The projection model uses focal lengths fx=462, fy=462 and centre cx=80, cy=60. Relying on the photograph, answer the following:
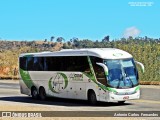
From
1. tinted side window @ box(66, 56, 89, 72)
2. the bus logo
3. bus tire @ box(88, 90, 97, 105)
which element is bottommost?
bus tire @ box(88, 90, 97, 105)

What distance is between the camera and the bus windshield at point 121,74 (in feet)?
76.0

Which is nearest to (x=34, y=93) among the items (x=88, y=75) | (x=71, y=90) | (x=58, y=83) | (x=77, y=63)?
(x=58, y=83)

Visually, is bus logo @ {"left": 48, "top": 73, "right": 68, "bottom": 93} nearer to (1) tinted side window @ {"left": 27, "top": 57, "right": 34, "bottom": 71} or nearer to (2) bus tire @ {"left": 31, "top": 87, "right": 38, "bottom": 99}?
(2) bus tire @ {"left": 31, "top": 87, "right": 38, "bottom": 99}

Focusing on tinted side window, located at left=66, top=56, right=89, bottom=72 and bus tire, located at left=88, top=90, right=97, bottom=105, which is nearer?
bus tire, located at left=88, top=90, right=97, bottom=105

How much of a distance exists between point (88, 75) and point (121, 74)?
184cm

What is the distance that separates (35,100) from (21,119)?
12.0 m

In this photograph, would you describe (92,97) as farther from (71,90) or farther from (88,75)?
(71,90)

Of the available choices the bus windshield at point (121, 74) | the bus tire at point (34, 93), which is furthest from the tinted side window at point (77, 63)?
the bus tire at point (34, 93)

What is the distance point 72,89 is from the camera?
2572cm

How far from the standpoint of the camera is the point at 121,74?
920 inches

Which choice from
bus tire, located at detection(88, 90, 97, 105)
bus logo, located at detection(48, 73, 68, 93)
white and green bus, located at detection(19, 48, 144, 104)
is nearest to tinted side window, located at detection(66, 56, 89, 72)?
white and green bus, located at detection(19, 48, 144, 104)

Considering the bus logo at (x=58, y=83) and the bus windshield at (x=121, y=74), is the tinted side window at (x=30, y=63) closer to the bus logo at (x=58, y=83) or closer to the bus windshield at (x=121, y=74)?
the bus logo at (x=58, y=83)

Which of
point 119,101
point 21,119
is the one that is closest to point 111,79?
point 119,101

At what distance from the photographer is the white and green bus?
23219mm
